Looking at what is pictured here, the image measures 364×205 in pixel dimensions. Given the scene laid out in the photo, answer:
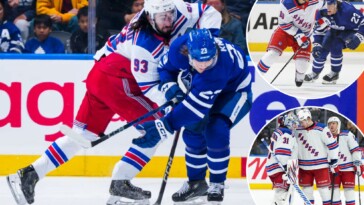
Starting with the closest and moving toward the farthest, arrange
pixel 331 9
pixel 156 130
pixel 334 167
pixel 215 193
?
pixel 156 130 < pixel 215 193 < pixel 334 167 < pixel 331 9

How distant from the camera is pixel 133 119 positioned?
6312 millimetres

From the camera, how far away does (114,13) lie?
7.58 metres

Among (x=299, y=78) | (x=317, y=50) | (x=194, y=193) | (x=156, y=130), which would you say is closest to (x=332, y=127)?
(x=299, y=78)

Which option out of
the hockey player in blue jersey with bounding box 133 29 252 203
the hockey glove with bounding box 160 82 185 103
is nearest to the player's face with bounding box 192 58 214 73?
the hockey player in blue jersey with bounding box 133 29 252 203

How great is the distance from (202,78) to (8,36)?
2.18 m

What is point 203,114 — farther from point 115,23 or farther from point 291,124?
point 115,23

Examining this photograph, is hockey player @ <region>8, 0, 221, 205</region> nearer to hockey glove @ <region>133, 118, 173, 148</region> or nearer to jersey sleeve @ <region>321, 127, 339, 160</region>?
hockey glove @ <region>133, 118, 173, 148</region>

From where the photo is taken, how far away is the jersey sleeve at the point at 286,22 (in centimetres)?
658

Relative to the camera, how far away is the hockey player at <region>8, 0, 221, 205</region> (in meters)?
6.12

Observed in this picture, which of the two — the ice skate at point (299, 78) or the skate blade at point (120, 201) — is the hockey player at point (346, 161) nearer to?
the ice skate at point (299, 78)

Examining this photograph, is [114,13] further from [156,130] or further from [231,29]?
[156,130]

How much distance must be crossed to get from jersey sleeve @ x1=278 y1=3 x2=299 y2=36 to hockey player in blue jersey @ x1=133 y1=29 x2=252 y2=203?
2.06 feet

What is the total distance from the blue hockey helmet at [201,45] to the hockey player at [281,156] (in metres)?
0.89

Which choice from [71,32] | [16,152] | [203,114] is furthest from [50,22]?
[203,114]
